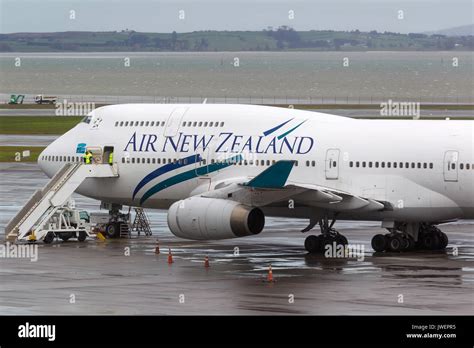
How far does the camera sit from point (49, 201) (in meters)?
49.4

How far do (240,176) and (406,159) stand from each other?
21.0ft

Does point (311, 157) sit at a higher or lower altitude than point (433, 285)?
higher

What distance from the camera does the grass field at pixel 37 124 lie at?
11212cm

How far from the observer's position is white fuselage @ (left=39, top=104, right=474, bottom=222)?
→ 45219 millimetres

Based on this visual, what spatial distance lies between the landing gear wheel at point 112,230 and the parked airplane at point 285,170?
3.81 feet

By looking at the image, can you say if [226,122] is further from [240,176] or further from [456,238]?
[456,238]

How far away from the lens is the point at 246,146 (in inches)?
1891

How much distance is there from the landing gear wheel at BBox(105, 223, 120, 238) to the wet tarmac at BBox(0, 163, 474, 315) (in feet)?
3.32

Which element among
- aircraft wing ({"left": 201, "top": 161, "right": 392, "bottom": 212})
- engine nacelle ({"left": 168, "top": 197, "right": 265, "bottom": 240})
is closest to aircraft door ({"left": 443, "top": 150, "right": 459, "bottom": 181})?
aircraft wing ({"left": 201, "top": 161, "right": 392, "bottom": 212})
